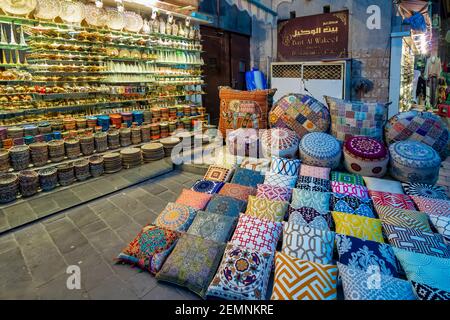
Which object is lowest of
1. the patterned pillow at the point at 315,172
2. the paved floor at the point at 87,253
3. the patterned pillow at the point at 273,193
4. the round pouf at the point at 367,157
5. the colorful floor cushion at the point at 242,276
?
the paved floor at the point at 87,253

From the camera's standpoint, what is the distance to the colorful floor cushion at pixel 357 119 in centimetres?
365

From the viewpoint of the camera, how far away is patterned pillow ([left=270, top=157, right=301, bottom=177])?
341 centimetres

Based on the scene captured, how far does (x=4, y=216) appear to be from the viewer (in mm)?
3531

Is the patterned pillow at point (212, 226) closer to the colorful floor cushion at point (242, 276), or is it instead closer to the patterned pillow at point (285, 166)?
the colorful floor cushion at point (242, 276)

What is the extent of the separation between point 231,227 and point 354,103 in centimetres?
230

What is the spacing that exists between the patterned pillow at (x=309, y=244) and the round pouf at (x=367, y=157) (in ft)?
4.37

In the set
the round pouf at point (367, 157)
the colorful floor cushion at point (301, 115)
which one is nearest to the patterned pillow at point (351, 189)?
the round pouf at point (367, 157)

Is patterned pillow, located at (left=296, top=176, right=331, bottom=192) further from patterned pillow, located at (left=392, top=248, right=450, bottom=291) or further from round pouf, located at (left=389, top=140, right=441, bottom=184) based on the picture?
patterned pillow, located at (left=392, top=248, right=450, bottom=291)

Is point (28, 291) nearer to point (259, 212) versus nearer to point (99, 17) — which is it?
point (259, 212)

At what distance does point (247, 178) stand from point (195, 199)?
0.68 m

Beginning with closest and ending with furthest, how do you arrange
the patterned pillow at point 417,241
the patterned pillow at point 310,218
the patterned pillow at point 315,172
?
the patterned pillow at point 417,241 → the patterned pillow at point 310,218 → the patterned pillow at point 315,172

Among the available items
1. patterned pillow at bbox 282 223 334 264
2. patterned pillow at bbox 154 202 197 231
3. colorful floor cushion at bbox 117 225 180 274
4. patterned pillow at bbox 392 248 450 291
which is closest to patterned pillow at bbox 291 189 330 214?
patterned pillow at bbox 282 223 334 264

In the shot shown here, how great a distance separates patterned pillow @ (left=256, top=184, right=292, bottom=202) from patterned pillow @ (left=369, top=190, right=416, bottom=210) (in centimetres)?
79
